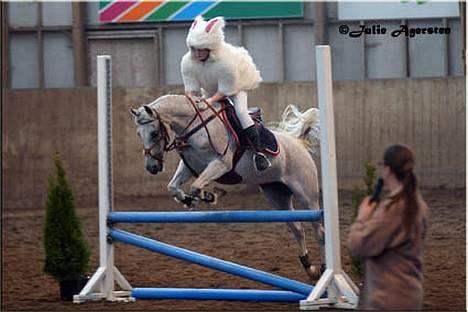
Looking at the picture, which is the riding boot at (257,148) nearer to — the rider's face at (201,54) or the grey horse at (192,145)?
the grey horse at (192,145)

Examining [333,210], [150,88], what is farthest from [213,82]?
[150,88]

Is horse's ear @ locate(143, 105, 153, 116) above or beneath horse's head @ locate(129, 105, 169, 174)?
above

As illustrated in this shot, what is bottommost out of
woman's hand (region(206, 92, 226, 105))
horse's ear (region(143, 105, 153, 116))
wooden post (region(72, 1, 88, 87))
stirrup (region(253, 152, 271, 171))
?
stirrup (region(253, 152, 271, 171))

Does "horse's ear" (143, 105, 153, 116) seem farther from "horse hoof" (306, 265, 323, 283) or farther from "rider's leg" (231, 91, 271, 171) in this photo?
"horse hoof" (306, 265, 323, 283)

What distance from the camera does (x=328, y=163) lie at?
6922 millimetres

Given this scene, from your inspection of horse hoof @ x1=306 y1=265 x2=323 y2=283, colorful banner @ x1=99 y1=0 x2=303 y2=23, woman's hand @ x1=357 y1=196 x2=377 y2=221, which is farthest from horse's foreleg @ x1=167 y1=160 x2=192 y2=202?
colorful banner @ x1=99 y1=0 x2=303 y2=23

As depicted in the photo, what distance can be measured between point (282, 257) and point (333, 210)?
10.4 ft

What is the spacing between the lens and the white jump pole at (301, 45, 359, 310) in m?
6.87

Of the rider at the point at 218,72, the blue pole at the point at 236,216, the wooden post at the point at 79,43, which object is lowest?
the blue pole at the point at 236,216

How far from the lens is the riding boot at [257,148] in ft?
24.3

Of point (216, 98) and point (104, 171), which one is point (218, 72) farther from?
point (104, 171)

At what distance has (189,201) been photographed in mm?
7258

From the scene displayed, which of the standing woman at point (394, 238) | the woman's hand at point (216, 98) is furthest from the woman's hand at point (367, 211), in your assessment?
the woman's hand at point (216, 98)

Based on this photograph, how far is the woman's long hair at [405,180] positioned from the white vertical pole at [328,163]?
243 centimetres
